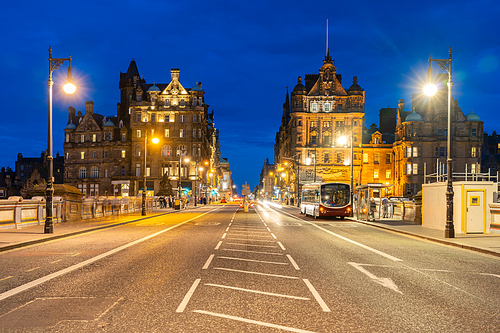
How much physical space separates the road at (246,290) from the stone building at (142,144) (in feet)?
238

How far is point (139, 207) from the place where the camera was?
4856cm

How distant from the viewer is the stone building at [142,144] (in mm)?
87562

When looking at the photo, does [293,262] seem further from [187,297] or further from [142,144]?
[142,144]

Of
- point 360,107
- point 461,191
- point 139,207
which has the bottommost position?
point 139,207

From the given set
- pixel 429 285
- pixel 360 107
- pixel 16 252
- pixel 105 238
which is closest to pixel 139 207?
pixel 105 238

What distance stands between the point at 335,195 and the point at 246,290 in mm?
26922

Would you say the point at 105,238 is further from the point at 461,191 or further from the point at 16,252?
the point at 461,191

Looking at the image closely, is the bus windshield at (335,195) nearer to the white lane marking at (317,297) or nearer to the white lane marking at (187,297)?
the white lane marking at (317,297)

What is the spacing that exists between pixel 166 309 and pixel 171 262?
4.86 metres

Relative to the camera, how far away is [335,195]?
34.0 metres

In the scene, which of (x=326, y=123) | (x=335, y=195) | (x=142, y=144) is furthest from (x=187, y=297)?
(x=326, y=123)

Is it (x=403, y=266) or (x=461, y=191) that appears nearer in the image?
(x=403, y=266)

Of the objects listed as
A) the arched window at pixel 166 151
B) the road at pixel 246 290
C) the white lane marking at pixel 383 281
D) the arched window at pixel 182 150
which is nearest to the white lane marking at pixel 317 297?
the road at pixel 246 290

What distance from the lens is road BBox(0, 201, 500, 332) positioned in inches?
236
